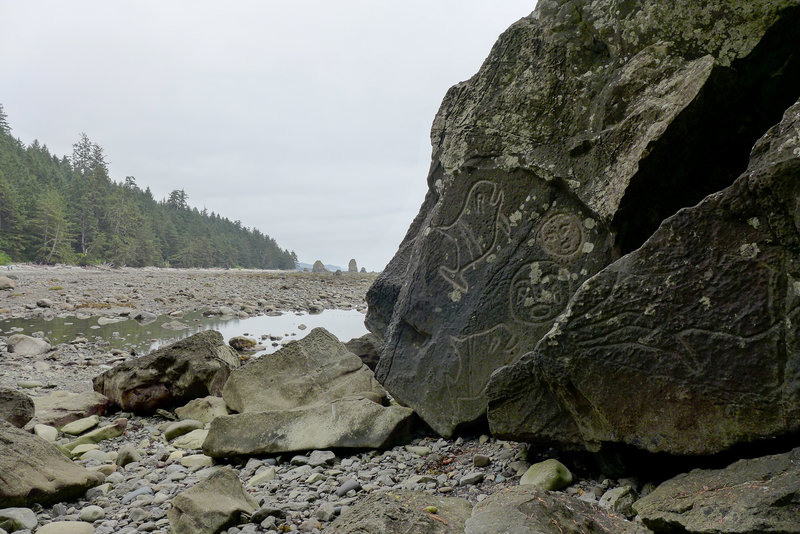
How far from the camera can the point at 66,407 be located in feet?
20.1

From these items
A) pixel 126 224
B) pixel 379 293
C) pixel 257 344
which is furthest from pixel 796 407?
pixel 126 224

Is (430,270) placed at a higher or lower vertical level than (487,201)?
lower

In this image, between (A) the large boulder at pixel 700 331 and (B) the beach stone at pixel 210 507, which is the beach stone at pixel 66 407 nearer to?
(B) the beach stone at pixel 210 507

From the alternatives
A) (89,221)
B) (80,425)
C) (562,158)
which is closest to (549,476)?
(562,158)

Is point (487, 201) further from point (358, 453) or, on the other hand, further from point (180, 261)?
point (180, 261)

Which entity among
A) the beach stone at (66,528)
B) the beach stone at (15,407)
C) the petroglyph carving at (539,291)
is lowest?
the beach stone at (66,528)

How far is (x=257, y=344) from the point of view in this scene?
11.7 metres

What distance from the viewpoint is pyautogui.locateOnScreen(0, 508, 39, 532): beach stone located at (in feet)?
10.7

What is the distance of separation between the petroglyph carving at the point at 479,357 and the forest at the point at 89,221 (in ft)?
149

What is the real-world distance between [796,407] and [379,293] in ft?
16.7

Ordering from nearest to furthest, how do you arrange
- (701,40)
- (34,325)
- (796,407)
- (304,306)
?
1. (796,407)
2. (701,40)
3. (34,325)
4. (304,306)

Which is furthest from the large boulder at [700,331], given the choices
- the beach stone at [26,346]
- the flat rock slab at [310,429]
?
the beach stone at [26,346]

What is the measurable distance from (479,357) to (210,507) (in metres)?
2.47

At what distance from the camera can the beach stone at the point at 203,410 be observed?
616cm
